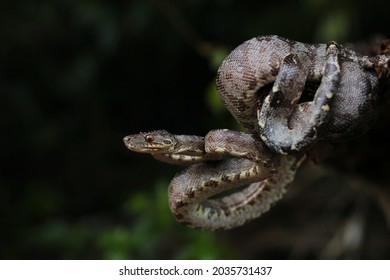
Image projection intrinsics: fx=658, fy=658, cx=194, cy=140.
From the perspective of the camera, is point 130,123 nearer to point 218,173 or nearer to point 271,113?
point 218,173

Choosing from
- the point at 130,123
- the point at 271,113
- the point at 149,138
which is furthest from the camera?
the point at 130,123

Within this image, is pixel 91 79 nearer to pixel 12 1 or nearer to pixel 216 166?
pixel 12 1

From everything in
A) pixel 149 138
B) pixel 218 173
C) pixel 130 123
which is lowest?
pixel 218 173

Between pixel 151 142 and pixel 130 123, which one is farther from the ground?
pixel 130 123

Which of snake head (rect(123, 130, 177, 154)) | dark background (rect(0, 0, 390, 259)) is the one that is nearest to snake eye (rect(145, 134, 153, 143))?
snake head (rect(123, 130, 177, 154))

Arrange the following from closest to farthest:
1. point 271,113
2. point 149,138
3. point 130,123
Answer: point 271,113 < point 149,138 < point 130,123

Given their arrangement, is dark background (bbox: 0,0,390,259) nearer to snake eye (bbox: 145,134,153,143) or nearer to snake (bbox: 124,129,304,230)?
snake (bbox: 124,129,304,230)

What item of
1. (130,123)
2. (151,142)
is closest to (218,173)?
(151,142)
